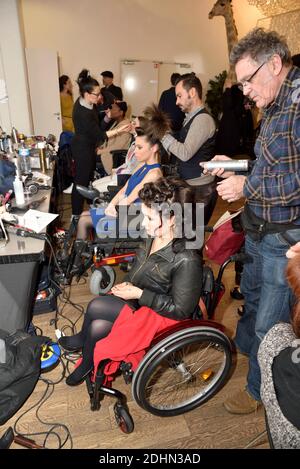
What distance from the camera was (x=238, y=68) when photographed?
43.8 inches

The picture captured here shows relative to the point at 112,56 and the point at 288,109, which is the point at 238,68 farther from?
the point at 112,56

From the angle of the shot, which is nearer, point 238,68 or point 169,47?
point 238,68

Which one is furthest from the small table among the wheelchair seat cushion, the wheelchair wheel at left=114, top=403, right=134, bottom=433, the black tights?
the wheelchair wheel at left=114, top=403, right=134, bottom=433

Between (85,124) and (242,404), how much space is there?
7.79 ft

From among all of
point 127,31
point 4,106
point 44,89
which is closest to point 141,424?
point 4,106

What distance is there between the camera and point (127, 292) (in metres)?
1.37

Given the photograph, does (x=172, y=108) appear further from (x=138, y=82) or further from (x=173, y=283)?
(x=138, y=82)

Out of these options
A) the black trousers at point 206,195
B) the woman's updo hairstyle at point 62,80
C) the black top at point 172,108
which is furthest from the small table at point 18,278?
the woman's updo hairstyle at point 62,80

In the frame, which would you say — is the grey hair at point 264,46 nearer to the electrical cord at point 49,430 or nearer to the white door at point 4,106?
the electrical cord at point 49,430

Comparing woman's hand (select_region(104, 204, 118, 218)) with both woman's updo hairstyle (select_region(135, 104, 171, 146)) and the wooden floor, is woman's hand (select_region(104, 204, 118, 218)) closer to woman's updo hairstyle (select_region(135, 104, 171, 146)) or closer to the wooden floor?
woman's updo hairstyle (select_region(135, 104, 171, 146))

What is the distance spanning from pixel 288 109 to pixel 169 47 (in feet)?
18.6

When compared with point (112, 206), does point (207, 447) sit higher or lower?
lower

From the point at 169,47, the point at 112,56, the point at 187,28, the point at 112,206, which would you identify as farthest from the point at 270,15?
the point at 112,206

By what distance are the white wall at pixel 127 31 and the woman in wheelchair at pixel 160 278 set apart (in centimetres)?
509
